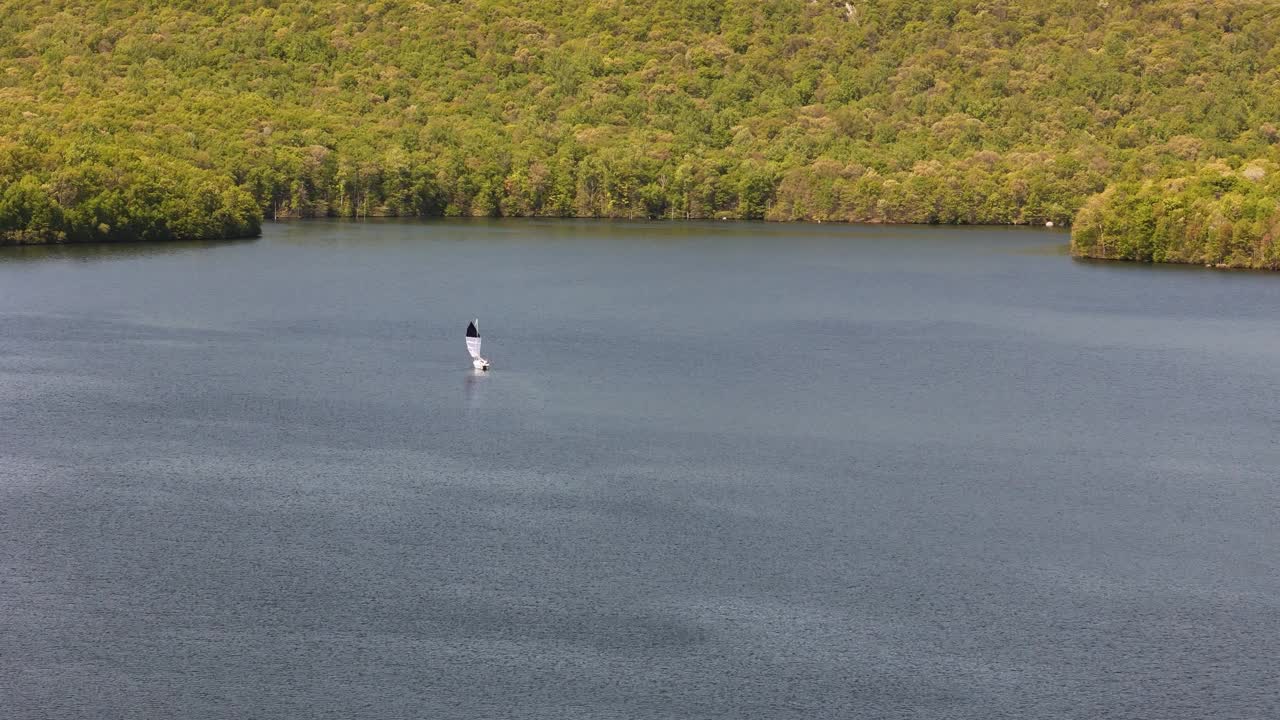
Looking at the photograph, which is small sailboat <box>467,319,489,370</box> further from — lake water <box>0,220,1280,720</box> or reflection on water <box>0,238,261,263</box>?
reflection on water <box>0,238,261,263</box>

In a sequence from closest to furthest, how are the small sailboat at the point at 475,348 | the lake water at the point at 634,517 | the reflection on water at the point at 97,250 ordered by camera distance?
the lake water at the point at 634,517 → the small sailboat at the point at 475,348 → the reflection on water at the point at 97,250

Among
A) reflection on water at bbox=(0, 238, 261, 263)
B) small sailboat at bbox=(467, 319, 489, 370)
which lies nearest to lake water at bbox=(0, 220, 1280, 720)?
small sailboat at bbox=(467, 319, 489, 370)

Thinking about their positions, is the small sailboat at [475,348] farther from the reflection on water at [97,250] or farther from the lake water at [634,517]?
the reflection on water at [97,250]

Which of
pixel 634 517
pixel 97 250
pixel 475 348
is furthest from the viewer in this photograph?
pixel 97 250

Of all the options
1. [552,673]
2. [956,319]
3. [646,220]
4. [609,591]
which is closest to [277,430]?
[609,591]

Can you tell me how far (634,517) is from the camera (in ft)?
111

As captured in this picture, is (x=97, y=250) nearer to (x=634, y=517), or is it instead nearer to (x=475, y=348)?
(x=475, y=348)

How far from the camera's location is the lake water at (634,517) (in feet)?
80.6

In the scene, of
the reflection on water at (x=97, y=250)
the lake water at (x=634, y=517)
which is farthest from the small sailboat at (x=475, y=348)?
the reflection on water at (x=97, y=250)

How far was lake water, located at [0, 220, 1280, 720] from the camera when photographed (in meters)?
24.6

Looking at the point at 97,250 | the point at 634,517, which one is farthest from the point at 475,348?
the point at 97,250

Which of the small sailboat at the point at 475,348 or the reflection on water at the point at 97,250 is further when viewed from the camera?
the reflection on water at the point at 97,250

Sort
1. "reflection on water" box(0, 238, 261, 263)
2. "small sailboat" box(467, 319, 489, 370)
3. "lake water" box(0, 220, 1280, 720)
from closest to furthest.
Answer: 1. "lake water" box(0, 220, 1280, 720)
2. "small sailboat" box(467, 319, 489, 370)
3. "reflection on water" box(0, 238, 261, 263)

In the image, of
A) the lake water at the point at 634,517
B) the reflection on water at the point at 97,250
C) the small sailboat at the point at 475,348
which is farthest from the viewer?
the reflection on water at the point at 97,250
